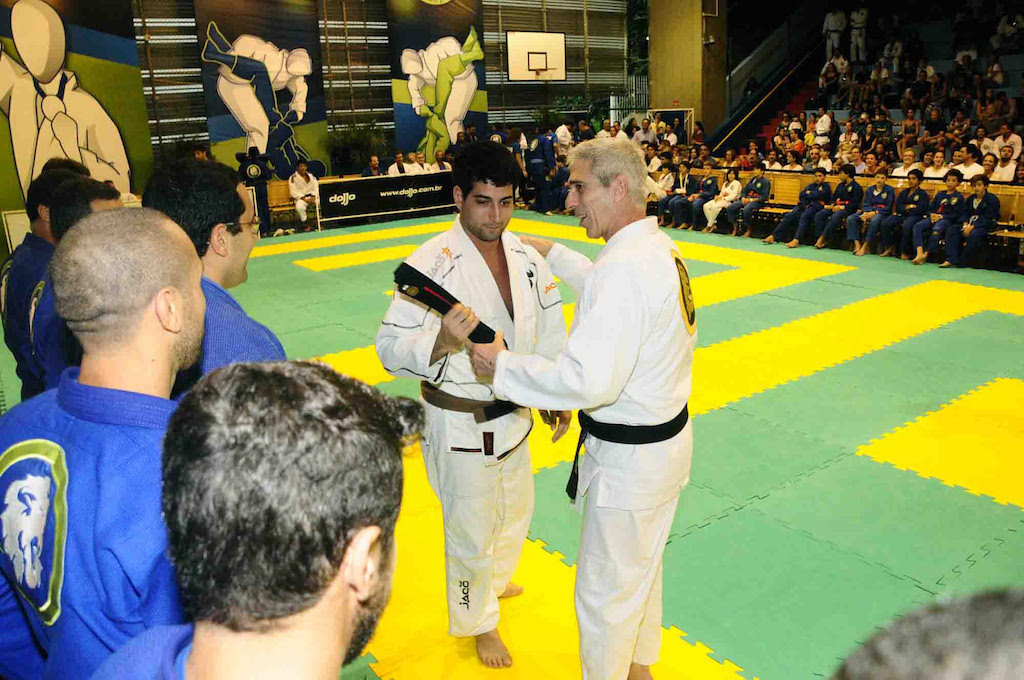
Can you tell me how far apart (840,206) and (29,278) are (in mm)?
12781

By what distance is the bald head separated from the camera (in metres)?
1.74

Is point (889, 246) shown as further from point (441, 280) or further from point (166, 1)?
point (166, 1)

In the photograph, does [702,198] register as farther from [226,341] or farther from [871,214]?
[226,341]

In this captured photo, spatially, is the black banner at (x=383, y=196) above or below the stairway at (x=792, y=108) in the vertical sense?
below

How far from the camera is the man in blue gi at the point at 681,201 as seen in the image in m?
15.7

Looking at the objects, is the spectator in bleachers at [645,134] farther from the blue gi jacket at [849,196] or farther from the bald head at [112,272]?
the bald head at [112,272]

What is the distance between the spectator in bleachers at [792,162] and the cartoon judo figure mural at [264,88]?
465 inches

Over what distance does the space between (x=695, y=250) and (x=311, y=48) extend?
40.7ft

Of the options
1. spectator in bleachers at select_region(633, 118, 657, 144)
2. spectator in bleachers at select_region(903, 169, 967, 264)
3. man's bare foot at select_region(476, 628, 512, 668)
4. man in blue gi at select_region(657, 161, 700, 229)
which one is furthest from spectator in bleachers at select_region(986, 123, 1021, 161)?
Result: man's bare foot at select_region(476, 628, 512, 668)

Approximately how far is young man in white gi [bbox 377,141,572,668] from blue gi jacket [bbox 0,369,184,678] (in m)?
1.69

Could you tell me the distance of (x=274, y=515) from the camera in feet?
3.22

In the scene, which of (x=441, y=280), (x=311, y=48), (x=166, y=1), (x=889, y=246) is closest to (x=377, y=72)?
(x=311, y=48)

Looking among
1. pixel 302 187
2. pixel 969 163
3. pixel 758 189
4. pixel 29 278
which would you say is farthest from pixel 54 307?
pixel 302 187

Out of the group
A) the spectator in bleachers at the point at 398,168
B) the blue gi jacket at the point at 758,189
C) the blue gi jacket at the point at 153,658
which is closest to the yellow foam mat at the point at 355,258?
the spectator in bleachers at the point at 398,168
